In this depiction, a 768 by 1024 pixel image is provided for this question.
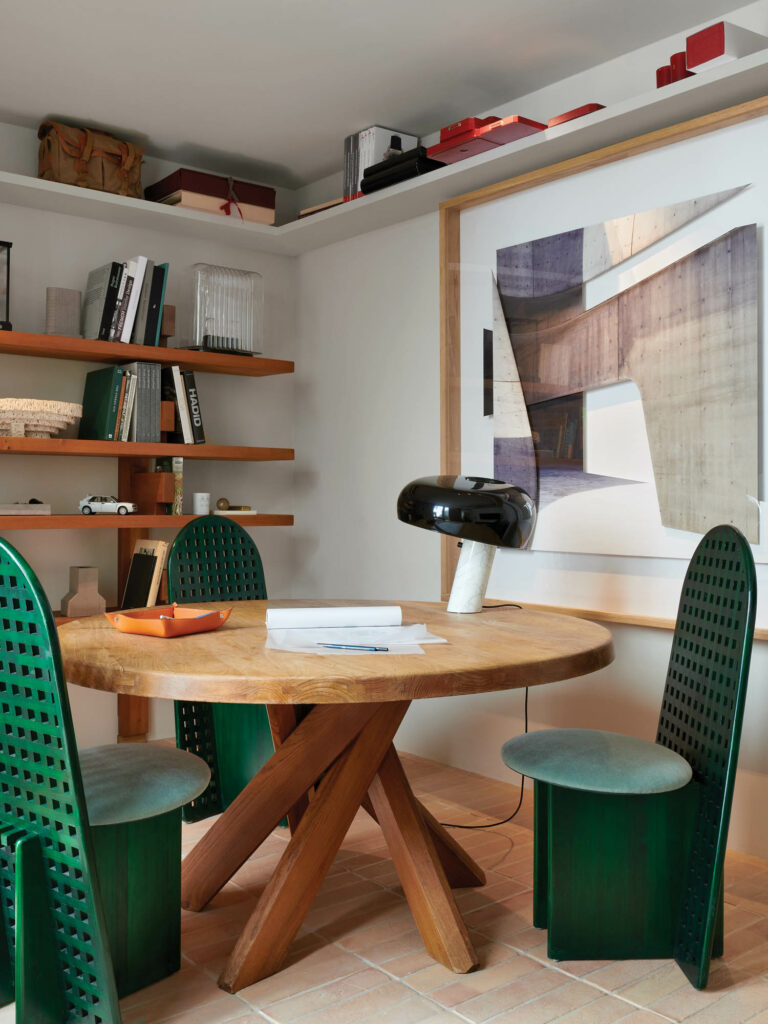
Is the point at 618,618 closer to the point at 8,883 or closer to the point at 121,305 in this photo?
the point at 8,883

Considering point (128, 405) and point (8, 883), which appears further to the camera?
point (128, 405)

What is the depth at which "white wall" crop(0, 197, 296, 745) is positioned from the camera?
3.70 m

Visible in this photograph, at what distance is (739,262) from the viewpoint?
8.77ft

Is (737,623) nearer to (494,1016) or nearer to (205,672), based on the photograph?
(494,1016)

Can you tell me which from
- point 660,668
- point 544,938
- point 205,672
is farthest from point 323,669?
point 660,668

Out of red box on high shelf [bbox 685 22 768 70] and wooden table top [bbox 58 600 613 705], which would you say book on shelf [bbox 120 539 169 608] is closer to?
wooden table top [bbox 58 600 613 705]

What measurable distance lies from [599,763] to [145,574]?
2.16 meters

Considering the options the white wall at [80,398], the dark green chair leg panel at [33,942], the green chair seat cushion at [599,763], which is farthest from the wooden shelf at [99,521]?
the dark green chair leg panel at [33,942]

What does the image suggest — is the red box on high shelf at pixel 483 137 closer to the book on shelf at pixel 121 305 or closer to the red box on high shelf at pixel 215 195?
the red box on high shelf at pixel 215 195

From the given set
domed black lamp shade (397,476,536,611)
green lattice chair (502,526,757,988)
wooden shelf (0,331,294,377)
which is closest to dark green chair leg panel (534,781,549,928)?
green lattice chair (502,526,757,988)

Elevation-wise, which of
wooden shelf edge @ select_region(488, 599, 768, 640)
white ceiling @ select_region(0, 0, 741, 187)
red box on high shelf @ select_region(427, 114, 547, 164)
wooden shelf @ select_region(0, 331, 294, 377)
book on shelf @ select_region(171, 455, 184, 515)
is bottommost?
wooden shelf edge @ select_region(488, 599, 768, 640)

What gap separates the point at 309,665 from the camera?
174 centimetres

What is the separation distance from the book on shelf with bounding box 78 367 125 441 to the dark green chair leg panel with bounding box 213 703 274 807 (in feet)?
4.32

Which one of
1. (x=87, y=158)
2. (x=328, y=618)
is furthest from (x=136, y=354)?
(x=328, y=618)
